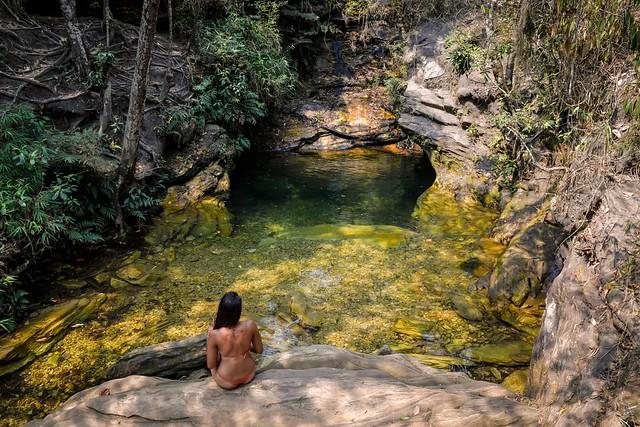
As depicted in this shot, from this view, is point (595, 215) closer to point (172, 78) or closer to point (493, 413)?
point (493, 413)

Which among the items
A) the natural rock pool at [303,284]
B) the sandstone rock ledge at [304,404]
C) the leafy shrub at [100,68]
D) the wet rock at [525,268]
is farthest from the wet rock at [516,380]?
the leafy shrub at [100,68]

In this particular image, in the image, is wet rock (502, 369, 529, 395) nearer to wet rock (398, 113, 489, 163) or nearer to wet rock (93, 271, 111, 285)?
wet rock (93, 271, 111, 285)

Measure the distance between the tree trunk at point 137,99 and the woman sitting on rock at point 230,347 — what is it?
496cm

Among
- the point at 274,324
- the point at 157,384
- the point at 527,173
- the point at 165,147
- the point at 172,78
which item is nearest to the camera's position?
the point at 157,384

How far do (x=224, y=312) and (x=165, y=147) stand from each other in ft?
23.6

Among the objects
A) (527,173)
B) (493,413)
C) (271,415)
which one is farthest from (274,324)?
(527,173)

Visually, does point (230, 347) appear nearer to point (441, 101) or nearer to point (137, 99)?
point (137, 99)

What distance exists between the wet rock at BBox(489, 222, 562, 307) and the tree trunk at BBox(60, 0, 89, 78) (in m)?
8.40

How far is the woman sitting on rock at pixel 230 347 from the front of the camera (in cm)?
358

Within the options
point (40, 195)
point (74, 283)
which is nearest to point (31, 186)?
point (40, 195)

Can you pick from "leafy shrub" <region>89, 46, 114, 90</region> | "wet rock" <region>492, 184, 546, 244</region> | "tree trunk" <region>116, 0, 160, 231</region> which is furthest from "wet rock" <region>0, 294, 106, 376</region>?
"wet rock" <region>492, 184, 546, 244</region>

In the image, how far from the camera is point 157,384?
3914 mm

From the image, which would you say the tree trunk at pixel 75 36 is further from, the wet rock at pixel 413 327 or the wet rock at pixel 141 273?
the wet rock at pixel 413 327

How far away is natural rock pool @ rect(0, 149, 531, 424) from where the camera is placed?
5301mm
